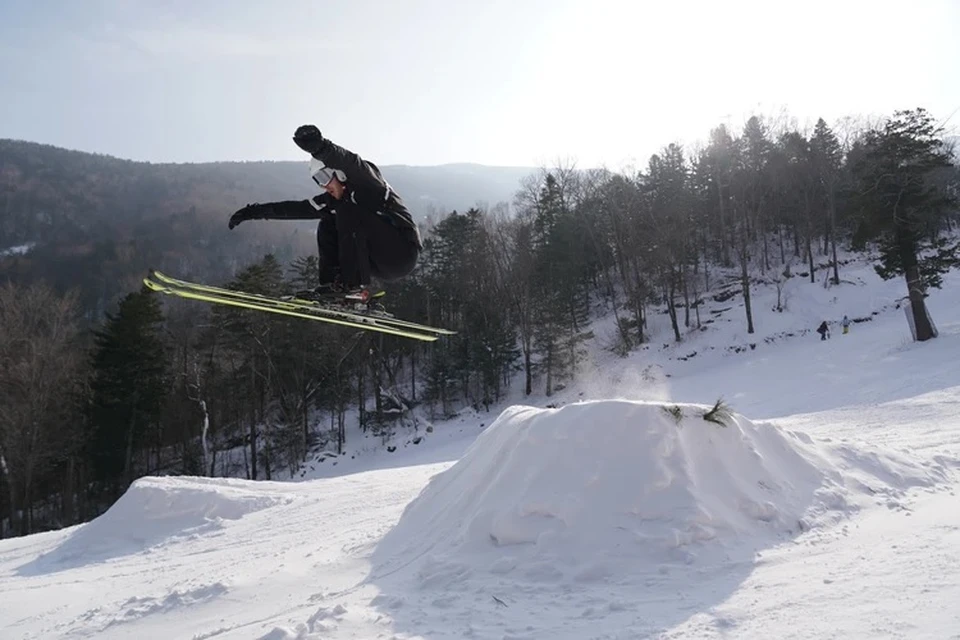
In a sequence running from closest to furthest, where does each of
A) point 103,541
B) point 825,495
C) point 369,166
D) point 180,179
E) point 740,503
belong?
point 369,166 < point 740,503 < point 825,495 < point 103,541 < point 180,179

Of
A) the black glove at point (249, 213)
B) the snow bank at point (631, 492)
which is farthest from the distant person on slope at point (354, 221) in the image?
the snow bank at point (631, 492)

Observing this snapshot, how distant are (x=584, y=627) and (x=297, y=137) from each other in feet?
14.7

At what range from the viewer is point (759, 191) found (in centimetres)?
4753

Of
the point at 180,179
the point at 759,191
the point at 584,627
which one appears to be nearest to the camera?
the point at 584,627

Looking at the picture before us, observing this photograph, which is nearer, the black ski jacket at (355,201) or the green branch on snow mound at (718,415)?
the black ski jacket at (355,201)

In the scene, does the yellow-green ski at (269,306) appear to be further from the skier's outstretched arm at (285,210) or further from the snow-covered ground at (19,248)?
the snow-covered ground at (19,248)

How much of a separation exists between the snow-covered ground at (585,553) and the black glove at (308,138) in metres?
3.94

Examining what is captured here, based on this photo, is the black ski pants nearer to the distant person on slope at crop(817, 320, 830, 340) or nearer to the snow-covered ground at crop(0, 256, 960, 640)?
the snow-covered ground at crop(0, 256, 960, 640)

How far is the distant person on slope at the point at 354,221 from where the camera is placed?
523 cm

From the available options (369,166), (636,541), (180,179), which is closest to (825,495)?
(636,541)

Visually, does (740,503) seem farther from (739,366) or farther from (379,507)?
(739,366)

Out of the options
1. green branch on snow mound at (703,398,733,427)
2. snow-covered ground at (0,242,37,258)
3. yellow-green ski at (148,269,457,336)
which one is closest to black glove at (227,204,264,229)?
yellow-green ski at (148,269,457,336)

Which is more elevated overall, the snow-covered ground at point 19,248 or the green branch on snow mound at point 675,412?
the snow-covered ground at point 19,248

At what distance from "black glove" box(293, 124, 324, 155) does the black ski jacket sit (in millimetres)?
121
